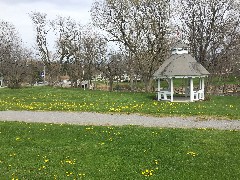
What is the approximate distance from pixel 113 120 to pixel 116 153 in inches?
220

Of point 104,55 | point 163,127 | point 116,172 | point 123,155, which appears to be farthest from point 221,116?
point 104,55

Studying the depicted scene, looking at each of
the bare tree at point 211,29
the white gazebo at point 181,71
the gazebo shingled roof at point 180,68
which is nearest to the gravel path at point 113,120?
the white gazebo at point 181,71

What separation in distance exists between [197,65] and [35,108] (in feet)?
43.7

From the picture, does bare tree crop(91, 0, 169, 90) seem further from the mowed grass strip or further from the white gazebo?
the mowed grass strip

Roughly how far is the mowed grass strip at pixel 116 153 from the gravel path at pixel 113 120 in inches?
53.5

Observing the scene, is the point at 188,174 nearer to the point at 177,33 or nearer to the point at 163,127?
the point at 163,127

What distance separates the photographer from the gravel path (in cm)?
1603

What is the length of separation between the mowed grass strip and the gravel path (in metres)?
1.36

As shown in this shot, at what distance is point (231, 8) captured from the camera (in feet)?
110

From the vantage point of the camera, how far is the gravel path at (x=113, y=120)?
16.0m

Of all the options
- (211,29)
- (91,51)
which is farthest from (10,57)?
(211,29)

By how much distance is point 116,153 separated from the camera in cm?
1196

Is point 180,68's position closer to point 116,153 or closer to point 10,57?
point 116,153

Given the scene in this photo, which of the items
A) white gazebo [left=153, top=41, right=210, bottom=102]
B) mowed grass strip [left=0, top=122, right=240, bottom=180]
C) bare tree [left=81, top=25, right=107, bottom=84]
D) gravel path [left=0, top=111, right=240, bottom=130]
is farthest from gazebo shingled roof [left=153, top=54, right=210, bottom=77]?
bare tree [left=81, top=25, right=107, bottom=84]
